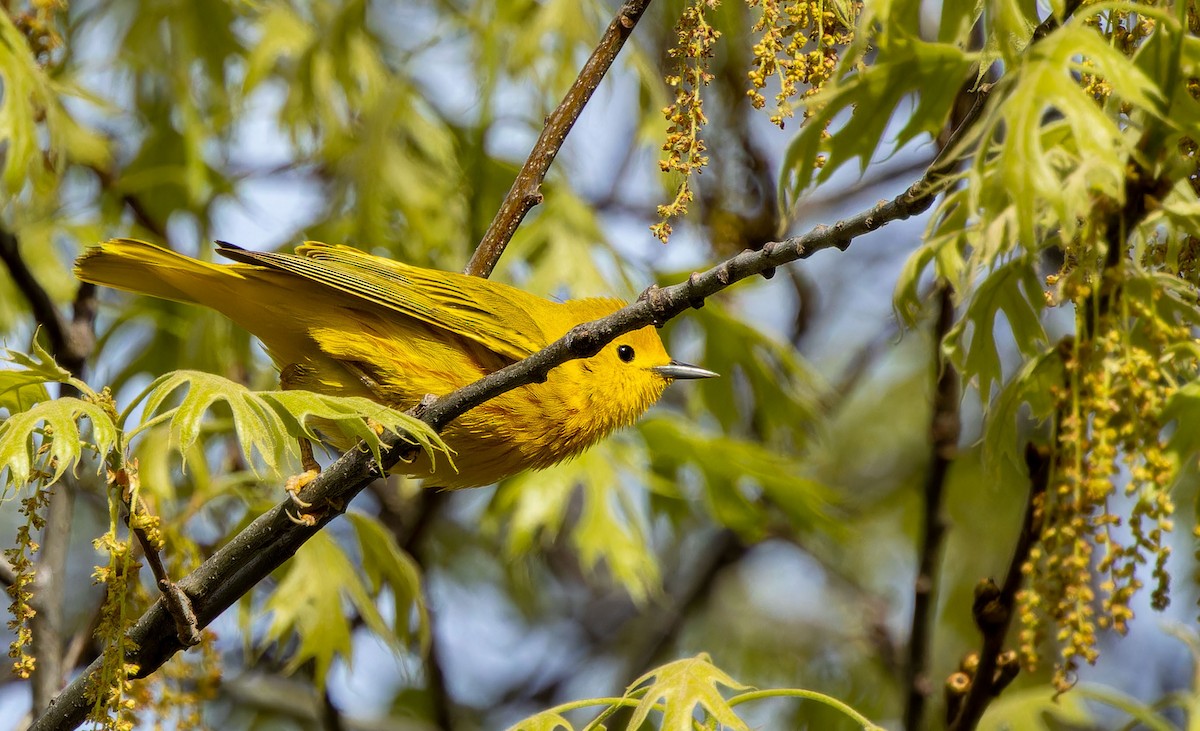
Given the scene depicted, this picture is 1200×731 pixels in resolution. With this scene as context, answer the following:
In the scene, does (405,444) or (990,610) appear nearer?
(990,610)

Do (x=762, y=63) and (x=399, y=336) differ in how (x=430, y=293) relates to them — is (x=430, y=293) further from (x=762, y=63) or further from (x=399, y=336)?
(x=762, y=63)

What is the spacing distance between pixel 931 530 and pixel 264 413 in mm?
2530

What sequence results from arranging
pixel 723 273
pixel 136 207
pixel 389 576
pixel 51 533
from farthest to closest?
1. pixel 136 207
2. pixel 389 576
3. pixel 51 533
4. pixel 723 273

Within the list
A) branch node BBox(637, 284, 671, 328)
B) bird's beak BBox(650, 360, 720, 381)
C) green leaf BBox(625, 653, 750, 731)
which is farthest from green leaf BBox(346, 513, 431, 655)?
branch node BBox(637, 284, 671, 328)

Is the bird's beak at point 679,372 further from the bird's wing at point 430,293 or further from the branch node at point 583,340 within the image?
the branch node at point 583,340

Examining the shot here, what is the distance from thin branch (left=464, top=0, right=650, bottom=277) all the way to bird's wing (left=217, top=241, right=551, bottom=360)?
180 millimetres

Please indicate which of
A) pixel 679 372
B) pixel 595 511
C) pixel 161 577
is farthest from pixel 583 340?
pixel 595 511

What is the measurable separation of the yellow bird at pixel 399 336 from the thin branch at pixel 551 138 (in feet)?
0.56

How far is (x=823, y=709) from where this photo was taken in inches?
213

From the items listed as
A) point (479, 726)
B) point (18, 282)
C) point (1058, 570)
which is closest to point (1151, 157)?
point (1058, 570)

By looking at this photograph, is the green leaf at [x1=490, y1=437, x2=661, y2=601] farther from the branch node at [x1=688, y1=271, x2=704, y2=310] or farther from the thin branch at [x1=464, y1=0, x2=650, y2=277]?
the branch node at [x1=688, y1=271, x2=704, y2=310]

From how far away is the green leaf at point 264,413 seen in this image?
2.44 metres

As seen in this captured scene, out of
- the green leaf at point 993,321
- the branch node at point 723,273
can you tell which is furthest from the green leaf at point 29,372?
the green leaf at point 993,321

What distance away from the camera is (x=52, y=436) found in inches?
97.3
